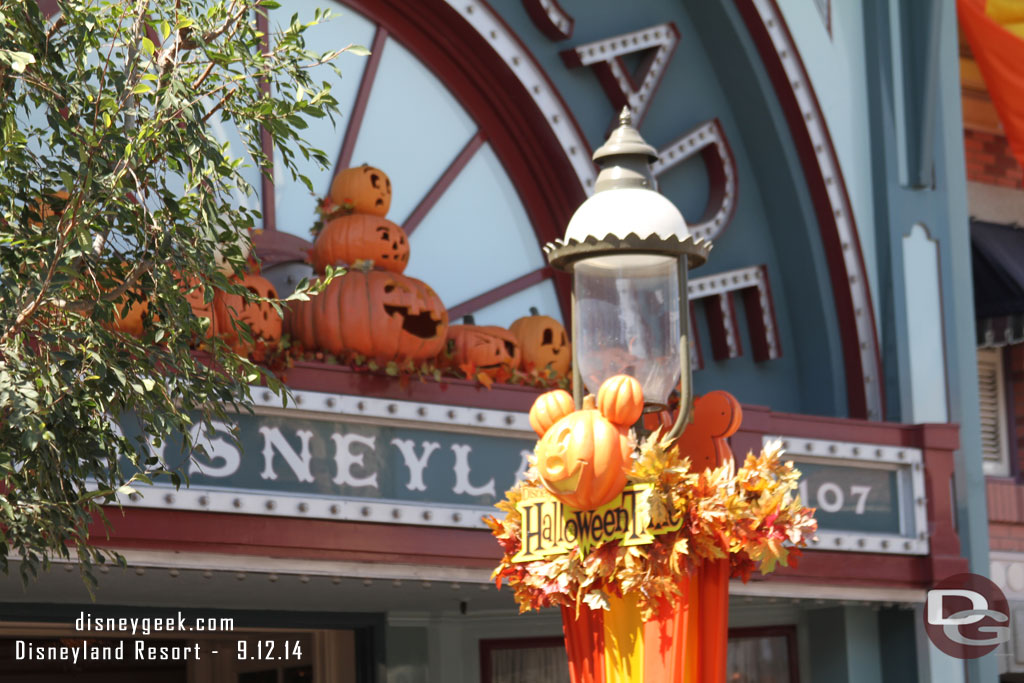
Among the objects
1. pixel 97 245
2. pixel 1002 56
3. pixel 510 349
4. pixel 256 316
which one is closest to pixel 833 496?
pixel 510 349

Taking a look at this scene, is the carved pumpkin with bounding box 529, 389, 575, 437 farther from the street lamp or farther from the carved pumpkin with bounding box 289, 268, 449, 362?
the carved pumpkin with bounding box 289, 268, 449, 362

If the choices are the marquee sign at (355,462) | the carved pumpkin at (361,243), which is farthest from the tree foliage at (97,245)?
the carved pumpkin at (361,243)

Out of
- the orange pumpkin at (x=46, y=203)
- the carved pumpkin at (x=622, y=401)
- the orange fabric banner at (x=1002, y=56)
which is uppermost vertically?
the orange fabric banner at (x=1002, y=56)

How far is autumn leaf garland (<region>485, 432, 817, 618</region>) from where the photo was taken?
4.50 m

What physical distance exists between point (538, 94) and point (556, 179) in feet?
1.99

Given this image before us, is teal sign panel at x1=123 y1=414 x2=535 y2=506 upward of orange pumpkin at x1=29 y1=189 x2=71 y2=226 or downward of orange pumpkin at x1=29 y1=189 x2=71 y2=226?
downward

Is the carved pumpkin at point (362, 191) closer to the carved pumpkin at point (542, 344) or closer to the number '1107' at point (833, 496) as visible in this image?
the carved pumpkin at point (542, 344)

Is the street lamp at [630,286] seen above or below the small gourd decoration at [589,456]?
above

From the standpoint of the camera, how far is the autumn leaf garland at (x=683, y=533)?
4.50 m

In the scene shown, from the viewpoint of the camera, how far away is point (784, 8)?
1065 cm

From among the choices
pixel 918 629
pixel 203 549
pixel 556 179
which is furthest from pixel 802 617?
pixel 203 549

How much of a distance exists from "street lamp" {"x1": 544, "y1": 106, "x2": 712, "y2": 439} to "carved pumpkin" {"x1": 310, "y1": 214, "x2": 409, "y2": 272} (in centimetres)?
322

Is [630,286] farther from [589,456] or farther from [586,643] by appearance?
[586,643]

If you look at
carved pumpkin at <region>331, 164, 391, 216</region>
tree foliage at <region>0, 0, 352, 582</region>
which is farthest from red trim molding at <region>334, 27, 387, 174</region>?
tree foliage at <region>0, 0, 352, 582</region>
